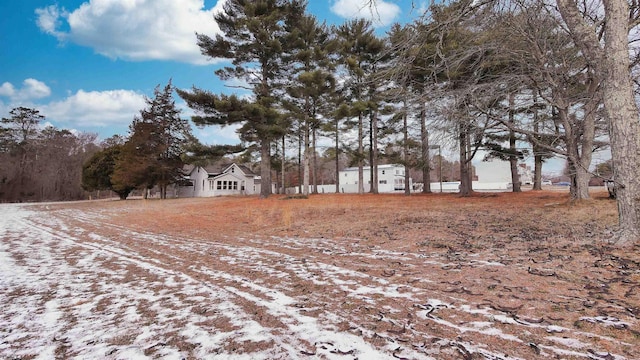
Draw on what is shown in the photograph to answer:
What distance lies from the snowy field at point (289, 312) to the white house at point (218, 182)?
96.2ft

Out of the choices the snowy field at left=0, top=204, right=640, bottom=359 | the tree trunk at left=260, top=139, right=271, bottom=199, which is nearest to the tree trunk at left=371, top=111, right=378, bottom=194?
the tree trunk at left=260, top=139, right=271, bottom=199

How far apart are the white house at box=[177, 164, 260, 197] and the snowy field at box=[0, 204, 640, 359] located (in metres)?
29.3

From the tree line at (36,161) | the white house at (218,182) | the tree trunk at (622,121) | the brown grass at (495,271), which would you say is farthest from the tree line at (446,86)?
the tree line at (36,161)

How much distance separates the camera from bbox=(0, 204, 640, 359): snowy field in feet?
6.94

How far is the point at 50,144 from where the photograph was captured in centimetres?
3712

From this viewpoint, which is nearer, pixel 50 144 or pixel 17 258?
pixel 17 258

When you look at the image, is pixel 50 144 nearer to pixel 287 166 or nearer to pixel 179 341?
pixel 287 166

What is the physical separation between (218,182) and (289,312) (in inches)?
1301

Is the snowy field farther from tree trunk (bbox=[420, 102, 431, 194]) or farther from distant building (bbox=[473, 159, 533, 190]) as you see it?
distant building (bbox=[473, 159, 533, 190])

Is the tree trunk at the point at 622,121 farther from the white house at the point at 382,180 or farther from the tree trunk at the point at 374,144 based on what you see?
the white house at the point at 382,180

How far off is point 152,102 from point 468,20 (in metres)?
30.3

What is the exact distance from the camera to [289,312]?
2.78m

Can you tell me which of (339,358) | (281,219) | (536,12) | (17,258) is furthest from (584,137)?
(17,258)

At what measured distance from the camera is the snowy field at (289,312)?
212 cm
